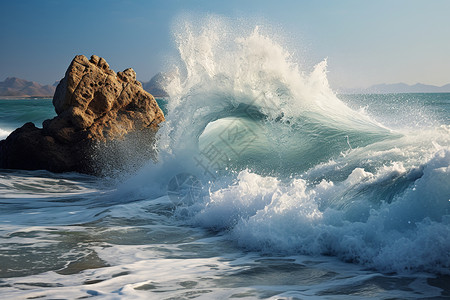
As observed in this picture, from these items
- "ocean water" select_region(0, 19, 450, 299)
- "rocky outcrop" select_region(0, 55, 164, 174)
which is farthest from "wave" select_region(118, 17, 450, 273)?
"rocky outcrop" select_region(0, 55, 164, 174)

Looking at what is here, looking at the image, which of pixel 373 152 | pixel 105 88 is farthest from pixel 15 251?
pixel 105 88

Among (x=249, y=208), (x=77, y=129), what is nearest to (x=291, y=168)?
(x=249, y=208)

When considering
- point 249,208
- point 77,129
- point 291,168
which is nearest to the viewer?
point 249,208

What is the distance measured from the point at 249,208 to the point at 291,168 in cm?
235

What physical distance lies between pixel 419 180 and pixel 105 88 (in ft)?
27.7

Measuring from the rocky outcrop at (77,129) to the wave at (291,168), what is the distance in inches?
63.7

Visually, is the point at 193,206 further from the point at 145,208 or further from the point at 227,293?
the point at 227,293

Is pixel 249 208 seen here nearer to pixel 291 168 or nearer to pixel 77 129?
pixel 291 168

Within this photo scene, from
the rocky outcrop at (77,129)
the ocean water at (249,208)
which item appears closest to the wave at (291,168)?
the ocean water at (249,208)

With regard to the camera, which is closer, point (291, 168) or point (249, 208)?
point (249, 208)

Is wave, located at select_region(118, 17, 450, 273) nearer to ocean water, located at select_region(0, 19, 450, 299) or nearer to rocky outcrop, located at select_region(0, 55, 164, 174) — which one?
ocean water, located at select_region(0, 19, 450, 299)

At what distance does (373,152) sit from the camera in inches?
258

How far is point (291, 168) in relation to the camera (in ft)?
24.3

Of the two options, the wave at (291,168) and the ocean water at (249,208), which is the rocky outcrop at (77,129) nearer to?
the ocean water at (249,208)
